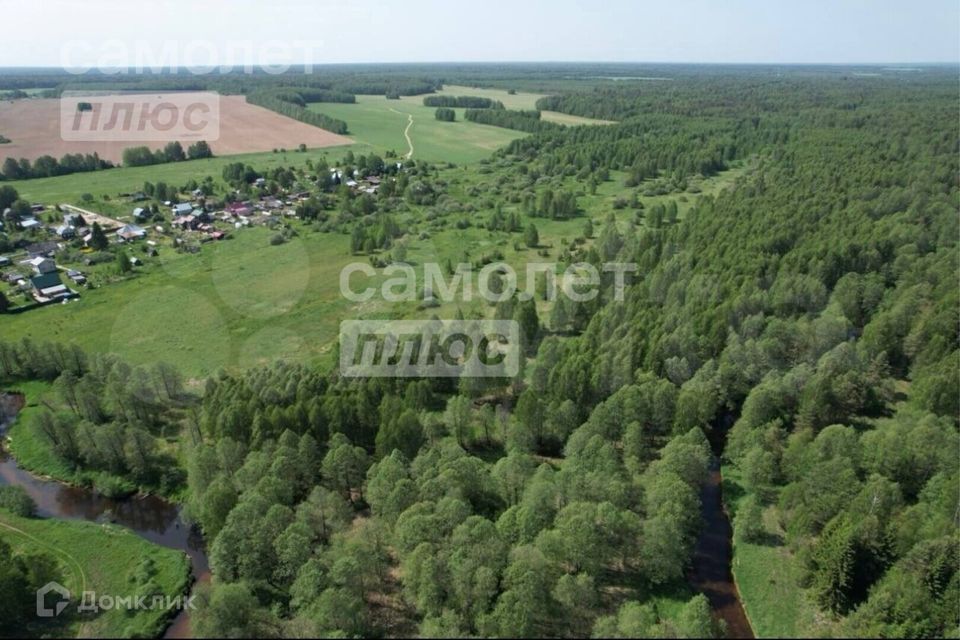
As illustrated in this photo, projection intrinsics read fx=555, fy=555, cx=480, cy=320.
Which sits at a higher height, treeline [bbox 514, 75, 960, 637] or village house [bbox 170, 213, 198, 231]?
village house [bbox 170, 213, 198, 231]

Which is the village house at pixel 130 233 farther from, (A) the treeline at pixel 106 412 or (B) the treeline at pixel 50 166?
(B) the treeline at pixel 50 166

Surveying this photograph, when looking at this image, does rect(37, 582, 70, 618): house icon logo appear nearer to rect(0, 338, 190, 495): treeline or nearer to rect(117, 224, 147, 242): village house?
rect(0, 338, 190, 495): treeline

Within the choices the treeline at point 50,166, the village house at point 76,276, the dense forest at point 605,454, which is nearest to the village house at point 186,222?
the village house at point 76,276

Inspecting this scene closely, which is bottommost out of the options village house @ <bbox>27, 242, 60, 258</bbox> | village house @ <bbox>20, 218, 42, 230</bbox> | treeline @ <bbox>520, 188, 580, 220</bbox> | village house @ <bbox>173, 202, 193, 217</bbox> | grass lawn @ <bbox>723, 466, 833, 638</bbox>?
grass lawn @ <bbox>723, 466, 833, 638</bbox>

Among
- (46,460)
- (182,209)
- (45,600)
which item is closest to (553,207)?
(182,209)

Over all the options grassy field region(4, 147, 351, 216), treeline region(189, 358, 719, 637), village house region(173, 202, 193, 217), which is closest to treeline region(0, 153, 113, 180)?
grassy field region(4, 147, 351, 216)

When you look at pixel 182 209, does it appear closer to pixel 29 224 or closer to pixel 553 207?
pixel 29 224
